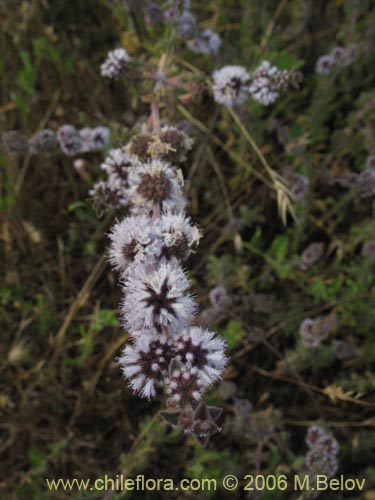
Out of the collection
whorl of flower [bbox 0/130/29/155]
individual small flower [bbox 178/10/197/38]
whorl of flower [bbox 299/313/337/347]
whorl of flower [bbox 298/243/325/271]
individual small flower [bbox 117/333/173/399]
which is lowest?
individual small flower [bbox 117/333/173/399]

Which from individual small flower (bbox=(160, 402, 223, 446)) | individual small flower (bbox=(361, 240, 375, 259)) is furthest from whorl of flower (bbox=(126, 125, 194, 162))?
individual small flower (bbox=(361, 240, 375, 259))

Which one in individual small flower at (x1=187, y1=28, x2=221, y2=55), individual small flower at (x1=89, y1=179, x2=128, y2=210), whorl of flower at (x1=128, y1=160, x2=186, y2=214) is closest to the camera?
whorl of flower at (x1=128, y1=160, x2=186, y2=214)

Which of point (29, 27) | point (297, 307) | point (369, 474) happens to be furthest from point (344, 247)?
point (29, 27)

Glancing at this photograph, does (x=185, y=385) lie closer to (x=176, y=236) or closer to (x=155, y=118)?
(x=176, y=236)

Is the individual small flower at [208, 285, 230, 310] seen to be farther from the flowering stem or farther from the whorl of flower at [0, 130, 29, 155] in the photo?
the whorl of flower at [0, 130, 29, 155]

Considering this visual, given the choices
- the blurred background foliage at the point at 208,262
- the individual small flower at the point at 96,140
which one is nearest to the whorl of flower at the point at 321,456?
the blurred background foliage at the point at 208,262

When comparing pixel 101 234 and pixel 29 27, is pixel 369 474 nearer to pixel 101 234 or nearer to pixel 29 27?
pixel 101 234

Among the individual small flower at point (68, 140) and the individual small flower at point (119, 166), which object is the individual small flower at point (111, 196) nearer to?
the individual small flower at point (119, 166)
